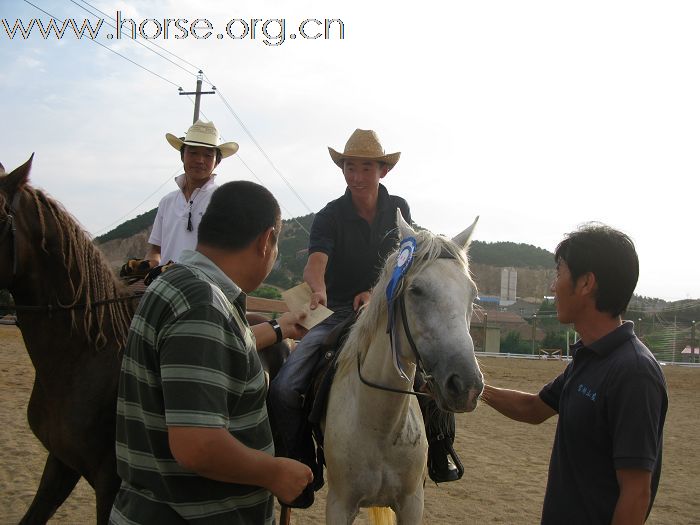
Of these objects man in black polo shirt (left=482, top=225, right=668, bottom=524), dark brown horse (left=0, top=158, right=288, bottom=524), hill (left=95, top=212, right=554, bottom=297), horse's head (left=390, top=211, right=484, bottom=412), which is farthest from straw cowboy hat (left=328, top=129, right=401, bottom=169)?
hill (left=95, top=212, right=554, bottom=297)

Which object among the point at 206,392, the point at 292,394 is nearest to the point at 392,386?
the point at 292,394

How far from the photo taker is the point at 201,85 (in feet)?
75.9

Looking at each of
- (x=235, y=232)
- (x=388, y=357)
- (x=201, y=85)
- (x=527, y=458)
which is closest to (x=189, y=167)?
(x=388, y=357)

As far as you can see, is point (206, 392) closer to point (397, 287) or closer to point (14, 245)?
point (397, 287)

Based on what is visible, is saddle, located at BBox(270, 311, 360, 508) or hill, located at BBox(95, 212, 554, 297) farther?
hill, located at BBox(95, 212, 554, 297)

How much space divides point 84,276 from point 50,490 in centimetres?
125

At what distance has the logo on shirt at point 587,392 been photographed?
222 cm

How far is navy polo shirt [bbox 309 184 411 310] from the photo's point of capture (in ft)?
14.5

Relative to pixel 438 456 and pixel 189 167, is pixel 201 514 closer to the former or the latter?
pixel 438 456

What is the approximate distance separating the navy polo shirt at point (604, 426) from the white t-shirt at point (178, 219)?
295 centimetres

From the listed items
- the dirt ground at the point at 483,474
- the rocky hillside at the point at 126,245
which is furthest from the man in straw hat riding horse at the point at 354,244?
the rocky hillside at the point at 126,245

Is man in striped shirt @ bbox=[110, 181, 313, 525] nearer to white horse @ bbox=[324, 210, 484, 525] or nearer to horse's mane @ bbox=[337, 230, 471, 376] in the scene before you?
white horse @ bbox=[324, 210, 484, 525]

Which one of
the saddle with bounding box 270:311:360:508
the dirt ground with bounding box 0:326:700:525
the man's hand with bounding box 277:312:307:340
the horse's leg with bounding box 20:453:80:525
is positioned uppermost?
the man's hand with bounding box 277:312:307:340

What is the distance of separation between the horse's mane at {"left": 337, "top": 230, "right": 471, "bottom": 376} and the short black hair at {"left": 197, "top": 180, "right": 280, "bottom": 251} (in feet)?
4.15
